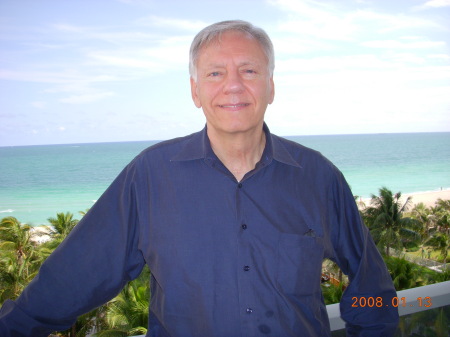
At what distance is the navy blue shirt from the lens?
1.15 metres

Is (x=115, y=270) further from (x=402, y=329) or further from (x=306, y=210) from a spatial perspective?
(x=402, y=329)

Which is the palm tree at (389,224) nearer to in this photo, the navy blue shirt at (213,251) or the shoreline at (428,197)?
the shoreline at (428,197)

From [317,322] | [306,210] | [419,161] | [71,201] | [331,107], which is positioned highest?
[331,107]

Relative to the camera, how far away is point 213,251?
47.4 inches

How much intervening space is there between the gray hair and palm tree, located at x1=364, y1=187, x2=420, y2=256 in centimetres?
2055

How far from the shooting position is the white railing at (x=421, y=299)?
1.72m

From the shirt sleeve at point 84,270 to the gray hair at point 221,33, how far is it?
0.50 m

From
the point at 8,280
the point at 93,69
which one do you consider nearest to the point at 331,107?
the point at 93,69

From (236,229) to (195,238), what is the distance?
14 centimetres

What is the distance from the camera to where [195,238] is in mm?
1212

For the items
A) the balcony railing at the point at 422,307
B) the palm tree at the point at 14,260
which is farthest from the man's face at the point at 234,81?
the palm tree at the point at 14,260

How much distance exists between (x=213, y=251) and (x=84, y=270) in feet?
1.31

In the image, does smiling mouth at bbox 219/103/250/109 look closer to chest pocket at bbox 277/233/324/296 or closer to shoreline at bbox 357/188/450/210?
chest pocket at bbox 277/233/324/296

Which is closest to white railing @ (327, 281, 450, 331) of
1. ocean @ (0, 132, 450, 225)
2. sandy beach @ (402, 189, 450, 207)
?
ocean @ (0, 132, 450, 225)
